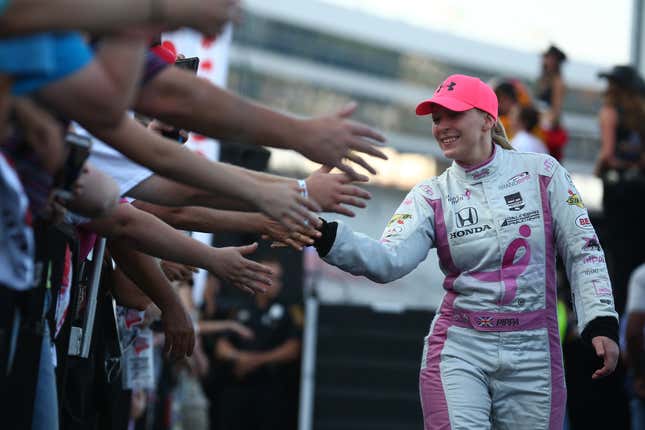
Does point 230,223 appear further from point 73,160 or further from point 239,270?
point 73,160

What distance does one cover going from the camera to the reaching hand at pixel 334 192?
3629 mm

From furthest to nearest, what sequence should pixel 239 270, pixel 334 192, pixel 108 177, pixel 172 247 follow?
pixel 239 270 < pixel 172 247 < pixel 334 192 < pixel 108 177

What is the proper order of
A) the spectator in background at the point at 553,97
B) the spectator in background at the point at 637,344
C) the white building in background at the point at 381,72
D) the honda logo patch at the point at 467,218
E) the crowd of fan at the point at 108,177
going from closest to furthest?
the crowd of fan at the point at 108,177 → the honda logo patch at the point at 467,218 → the spectator in background at the point at 637,344 → the spectator in background at the point at 553,97 → the white building in background at the point at 381,72

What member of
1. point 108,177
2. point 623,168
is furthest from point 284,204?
point 623,168

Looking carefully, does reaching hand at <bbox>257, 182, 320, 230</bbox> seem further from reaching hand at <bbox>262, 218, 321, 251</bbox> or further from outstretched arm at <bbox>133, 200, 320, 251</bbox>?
reaching hand at <bbox>262, 218, 321, 251</bbox>

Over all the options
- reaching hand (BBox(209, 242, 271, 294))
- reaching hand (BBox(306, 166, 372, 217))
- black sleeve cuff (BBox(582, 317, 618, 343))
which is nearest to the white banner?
black sleeve cuff (BBox(582, 317, 618, 343))

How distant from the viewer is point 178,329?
4.96 m

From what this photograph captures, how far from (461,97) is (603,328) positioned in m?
1.23

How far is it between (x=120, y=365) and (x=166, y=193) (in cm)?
170

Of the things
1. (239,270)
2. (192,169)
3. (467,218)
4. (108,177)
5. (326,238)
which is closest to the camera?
(192,169)

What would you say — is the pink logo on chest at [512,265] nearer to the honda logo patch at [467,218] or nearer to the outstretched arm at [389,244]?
the honda logo patch at [467,218]

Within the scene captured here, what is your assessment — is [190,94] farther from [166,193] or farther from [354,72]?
[354,72]

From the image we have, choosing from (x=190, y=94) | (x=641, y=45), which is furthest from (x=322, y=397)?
(x=190, y=94)

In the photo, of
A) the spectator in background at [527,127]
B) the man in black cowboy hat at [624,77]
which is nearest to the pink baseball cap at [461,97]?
the spectator in background at [527,127]
